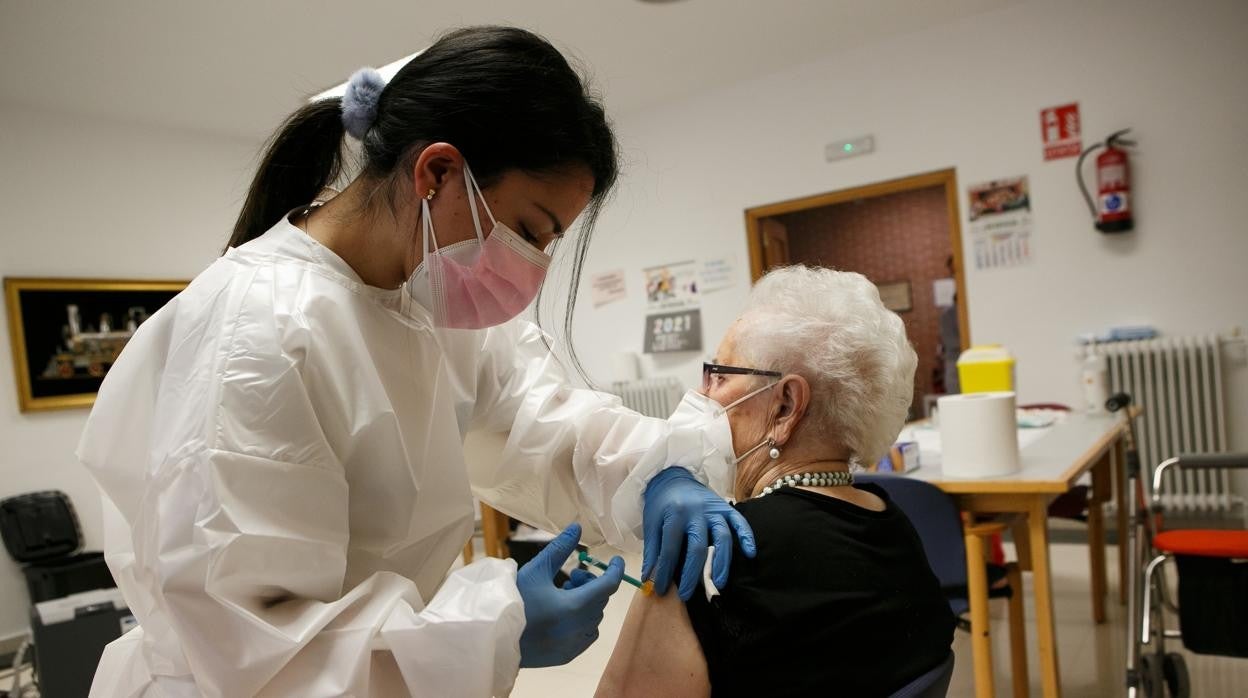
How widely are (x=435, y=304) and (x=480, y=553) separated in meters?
4.57

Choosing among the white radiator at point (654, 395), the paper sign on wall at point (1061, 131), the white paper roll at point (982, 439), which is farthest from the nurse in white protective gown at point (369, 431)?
the white radiator at point (654, 395)

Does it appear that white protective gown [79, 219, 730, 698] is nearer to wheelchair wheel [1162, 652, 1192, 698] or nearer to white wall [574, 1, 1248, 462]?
wheelchair wheel [1162, 652, 1192, 698]

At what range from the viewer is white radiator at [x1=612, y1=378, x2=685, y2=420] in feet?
17.8

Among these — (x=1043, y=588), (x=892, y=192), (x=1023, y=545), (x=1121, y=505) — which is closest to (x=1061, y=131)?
(x=892, y=192)

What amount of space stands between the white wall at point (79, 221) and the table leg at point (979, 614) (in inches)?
147

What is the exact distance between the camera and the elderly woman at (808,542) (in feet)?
3.31

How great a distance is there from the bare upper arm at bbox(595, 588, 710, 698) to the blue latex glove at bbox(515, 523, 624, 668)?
125mm

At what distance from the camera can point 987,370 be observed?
288cm

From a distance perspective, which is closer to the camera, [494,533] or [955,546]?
[955,546]

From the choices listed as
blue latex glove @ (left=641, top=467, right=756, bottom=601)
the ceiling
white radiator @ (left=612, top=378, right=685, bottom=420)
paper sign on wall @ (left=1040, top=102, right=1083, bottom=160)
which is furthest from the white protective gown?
white radiator @ (left=612, top=378, right=685, bottom=420)

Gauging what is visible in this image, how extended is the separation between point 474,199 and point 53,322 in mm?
4536

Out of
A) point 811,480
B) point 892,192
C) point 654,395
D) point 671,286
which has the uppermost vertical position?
point 892,192

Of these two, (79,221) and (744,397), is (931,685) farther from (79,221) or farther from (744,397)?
(79,221)

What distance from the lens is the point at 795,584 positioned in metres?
1.03
